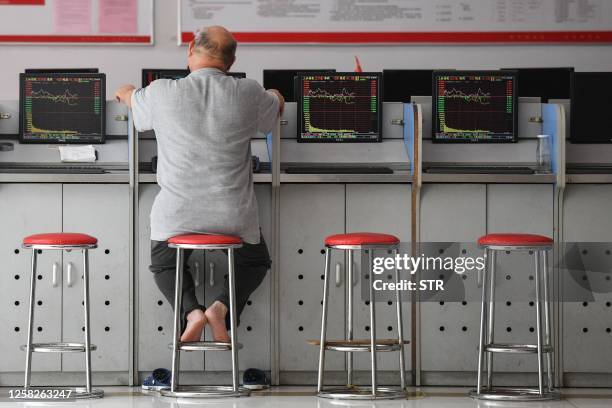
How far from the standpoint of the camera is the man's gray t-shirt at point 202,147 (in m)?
4.01

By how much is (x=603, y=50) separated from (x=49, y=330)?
4128mm

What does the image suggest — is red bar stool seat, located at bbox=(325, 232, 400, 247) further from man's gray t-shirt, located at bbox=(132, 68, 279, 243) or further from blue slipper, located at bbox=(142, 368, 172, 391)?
blue slipper, located at bbox=(142, 368, 172, 391)

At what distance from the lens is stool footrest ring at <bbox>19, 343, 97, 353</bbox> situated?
3.94 m

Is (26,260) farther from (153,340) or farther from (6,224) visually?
(153,340)

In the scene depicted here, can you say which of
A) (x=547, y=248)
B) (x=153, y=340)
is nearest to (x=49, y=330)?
(x=153, y=340)

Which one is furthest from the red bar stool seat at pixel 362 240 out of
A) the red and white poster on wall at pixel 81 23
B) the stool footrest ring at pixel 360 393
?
the red and white poster on wall at pixel 81 23

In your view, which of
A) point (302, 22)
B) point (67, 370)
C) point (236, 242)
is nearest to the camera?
point (236, 242)

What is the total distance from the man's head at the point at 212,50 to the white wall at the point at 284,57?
2.40m

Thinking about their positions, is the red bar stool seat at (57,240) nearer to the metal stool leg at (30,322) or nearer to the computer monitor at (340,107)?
the metal stool leg at (30,322)

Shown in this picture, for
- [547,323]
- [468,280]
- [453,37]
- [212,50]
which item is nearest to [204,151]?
[212,50]

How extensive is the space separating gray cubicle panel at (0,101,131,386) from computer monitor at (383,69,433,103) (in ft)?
4.96

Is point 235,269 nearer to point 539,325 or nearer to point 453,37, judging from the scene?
point 539,325

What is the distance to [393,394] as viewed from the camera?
4016 mm

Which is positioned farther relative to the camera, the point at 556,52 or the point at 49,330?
the point at 556,52
